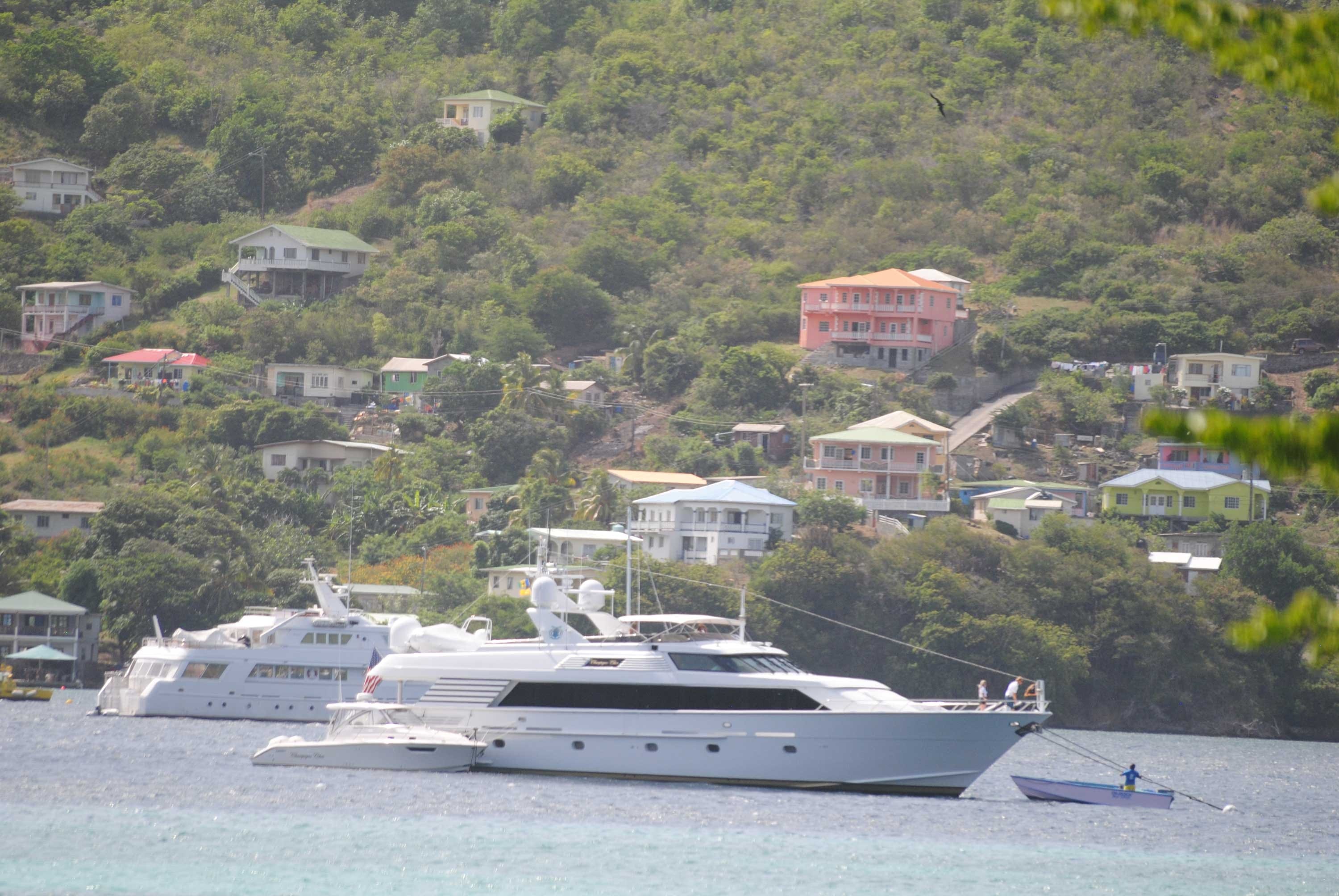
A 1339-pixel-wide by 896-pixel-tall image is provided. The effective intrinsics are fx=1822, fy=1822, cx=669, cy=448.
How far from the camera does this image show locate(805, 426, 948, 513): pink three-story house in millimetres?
83688

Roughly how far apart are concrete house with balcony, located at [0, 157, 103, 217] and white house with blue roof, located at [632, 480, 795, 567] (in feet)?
190

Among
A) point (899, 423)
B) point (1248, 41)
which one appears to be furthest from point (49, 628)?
point (1248, 41)

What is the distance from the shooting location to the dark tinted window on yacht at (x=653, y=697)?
38.7 meters

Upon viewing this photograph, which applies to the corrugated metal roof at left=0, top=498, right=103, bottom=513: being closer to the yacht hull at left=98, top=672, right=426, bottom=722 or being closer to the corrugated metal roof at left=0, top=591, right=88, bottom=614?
the corrugated metal roof at left=0, top=591, right=88, bottom=614

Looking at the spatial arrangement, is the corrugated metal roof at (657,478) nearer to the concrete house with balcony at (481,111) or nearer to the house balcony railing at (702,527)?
the house balcony railing at (702,527)

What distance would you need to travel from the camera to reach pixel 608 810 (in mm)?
34906

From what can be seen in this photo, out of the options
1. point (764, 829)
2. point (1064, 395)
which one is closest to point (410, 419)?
point (1064, 395)

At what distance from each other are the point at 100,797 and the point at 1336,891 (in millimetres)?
22482

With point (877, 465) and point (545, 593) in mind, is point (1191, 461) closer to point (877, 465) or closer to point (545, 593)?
point (877, 465)

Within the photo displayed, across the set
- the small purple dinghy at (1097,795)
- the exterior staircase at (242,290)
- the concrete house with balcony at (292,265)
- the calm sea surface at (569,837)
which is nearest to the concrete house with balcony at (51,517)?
the exterior staircase at (242,290)

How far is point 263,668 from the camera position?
2205 inches

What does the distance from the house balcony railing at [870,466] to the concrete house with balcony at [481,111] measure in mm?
51284

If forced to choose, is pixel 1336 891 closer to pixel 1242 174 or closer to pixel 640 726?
pixel 640 726

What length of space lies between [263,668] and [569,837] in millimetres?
26696
